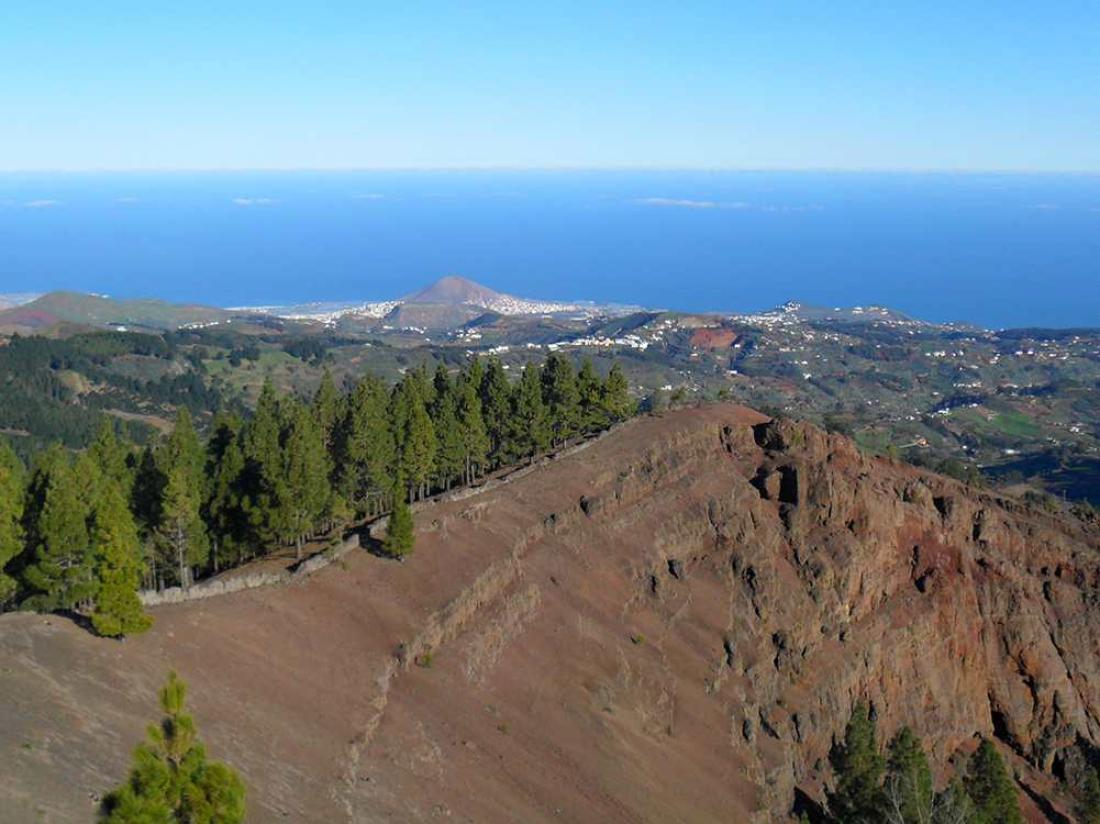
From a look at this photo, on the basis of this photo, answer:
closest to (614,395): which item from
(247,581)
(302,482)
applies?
(302,482)

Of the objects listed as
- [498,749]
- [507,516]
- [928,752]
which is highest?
[507,516]

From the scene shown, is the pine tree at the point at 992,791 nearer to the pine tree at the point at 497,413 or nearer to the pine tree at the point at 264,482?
the pine tree at the point at 497,413

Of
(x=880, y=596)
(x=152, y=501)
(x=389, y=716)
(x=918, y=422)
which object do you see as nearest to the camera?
(x=389, y=716)

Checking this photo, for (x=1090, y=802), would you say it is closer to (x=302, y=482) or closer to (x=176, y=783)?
(x=302, y=482)

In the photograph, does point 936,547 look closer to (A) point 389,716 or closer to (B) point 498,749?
(B) point 498,749

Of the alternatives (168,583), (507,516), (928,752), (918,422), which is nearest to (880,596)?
(928,752)

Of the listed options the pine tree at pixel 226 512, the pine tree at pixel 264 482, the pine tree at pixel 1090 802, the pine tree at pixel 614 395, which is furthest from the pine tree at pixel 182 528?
the pine tree at pixel 1090 802
